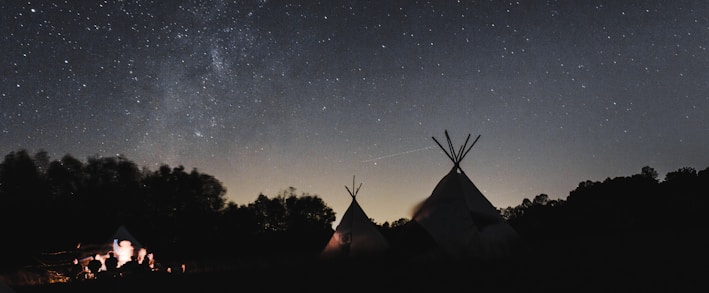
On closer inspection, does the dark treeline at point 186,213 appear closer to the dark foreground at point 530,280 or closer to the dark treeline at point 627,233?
the dark treeline at point 627,233

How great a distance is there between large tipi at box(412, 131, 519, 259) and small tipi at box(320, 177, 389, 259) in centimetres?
363

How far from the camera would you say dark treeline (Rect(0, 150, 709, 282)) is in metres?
17.8

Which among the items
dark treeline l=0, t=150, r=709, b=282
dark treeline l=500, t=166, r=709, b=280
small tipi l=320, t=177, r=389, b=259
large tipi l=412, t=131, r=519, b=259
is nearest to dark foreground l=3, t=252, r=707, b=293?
dark treeline l=500, t=166, r=709, b=280

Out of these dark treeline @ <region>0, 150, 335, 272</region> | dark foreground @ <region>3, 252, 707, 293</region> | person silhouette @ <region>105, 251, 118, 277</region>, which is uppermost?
dark treeline @ <region>0, 150, 335, 272</region>

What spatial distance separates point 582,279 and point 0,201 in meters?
27.6

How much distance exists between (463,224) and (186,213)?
21.0m

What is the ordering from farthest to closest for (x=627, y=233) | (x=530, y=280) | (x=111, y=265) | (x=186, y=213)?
(x=186, y=213), (x=627, y=233), (x=111, y=265), (x=530, y=280)

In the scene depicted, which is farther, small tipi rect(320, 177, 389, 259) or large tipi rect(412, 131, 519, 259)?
small tipi rect(320, 177, 389, 259)

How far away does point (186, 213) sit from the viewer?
28.8m

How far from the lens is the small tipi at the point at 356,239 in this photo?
1523 centimetres

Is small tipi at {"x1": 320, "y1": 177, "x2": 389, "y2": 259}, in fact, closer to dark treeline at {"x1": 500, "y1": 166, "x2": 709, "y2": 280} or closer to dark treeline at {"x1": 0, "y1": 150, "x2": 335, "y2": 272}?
dark treeline at {"x1": 500, "y1": 166, "x2": 709, "y2": 280}

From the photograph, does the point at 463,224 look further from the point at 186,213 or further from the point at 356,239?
the point at 186,213

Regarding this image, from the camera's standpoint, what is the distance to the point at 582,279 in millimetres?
5906


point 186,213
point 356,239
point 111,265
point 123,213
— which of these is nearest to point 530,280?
point 111,265
